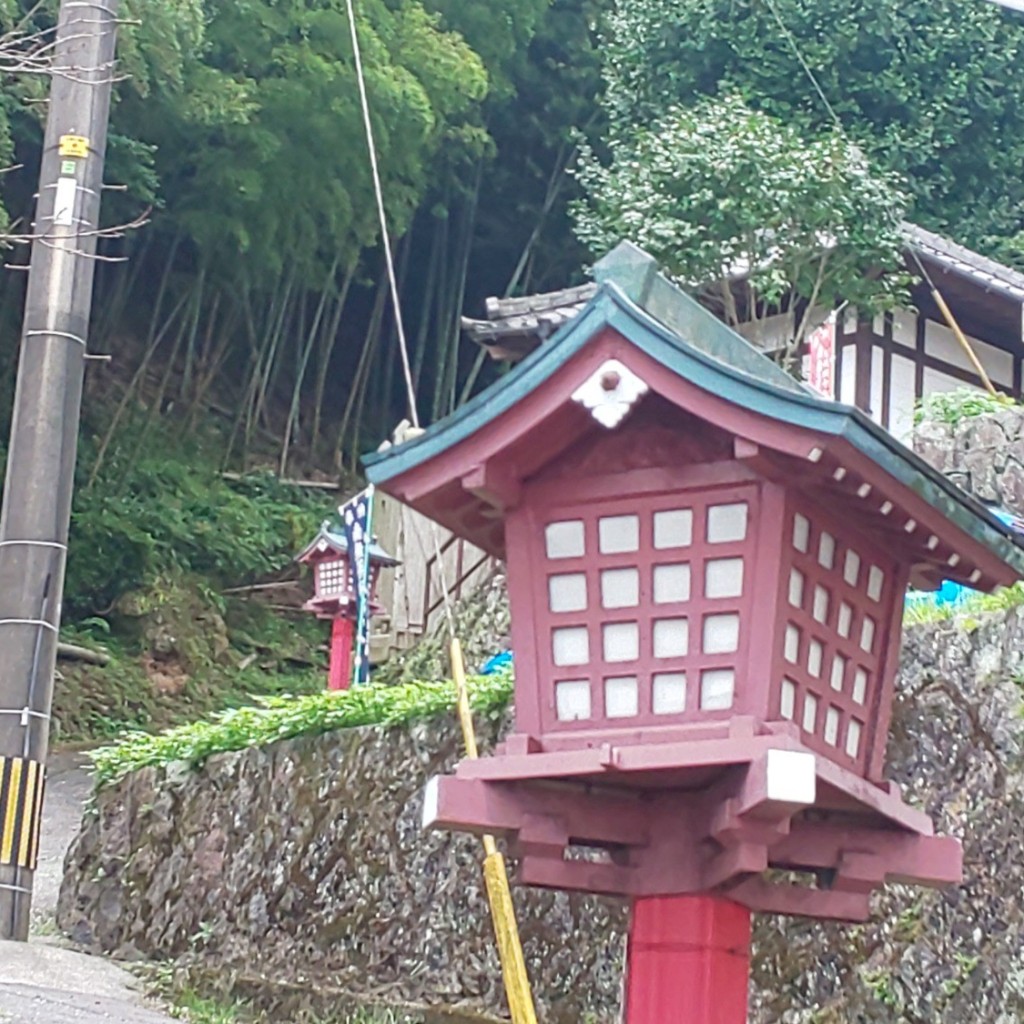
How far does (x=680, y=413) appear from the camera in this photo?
195 inches

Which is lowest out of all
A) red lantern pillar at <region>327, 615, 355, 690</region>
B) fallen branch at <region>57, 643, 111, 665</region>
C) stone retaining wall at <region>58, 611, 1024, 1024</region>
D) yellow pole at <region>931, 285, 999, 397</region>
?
stone retaining wall at <region>58, 611, 1024, 1024</region>

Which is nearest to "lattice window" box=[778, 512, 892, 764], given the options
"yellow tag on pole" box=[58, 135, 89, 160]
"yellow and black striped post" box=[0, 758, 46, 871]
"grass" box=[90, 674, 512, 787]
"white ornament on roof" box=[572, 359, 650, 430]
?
"white ornament on roof" box=[572, 359, 650, 430]

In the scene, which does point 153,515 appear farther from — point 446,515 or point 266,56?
point 446,515

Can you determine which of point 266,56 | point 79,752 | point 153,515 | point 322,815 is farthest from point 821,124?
point 322,815

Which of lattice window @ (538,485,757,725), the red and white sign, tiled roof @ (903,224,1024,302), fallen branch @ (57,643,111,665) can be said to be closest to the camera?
lattice window @ (538,485,757,725)

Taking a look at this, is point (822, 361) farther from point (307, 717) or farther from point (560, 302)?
point (307, 717)

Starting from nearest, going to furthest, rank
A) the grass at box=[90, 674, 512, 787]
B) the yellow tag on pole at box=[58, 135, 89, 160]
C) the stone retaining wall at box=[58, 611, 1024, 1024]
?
the stone retaining wall at box=[58, 611, 1024, 1024] < the grass at box=[90, 674, 512, 787] < the yellow tag on pole at box=[58, 135, 89, 160]

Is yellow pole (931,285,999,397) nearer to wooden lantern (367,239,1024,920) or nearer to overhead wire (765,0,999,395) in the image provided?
overhead wire (765,0,999,395)

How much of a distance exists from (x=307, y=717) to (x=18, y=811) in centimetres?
182

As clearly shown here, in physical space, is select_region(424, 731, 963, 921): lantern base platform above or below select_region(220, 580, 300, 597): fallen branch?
below

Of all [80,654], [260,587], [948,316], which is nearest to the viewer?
[948,316]

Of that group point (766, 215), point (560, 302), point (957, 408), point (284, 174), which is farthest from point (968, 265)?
point (284, 174)

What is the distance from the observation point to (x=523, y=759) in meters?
4.79

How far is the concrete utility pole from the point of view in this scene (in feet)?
32.2
